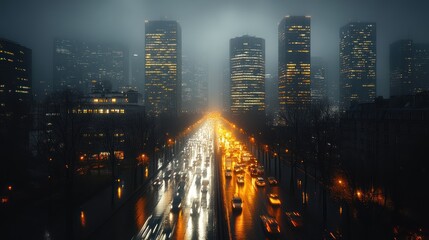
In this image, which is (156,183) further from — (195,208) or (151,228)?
(151,228)

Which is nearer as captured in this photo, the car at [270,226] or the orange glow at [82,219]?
the car at [270,226]

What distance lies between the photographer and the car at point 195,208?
79.9 ft

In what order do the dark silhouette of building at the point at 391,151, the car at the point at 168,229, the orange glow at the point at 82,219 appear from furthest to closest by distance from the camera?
the orange glow at the point at 82,219 → the dark silhouette of building at the point at 391,151 → the car at the point at 168,229

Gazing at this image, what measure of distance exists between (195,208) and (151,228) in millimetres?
5452

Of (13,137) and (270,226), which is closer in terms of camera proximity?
(270,226)

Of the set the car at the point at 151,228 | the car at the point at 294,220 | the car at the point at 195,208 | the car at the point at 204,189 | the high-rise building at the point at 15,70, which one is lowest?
the car at the point at 195,208

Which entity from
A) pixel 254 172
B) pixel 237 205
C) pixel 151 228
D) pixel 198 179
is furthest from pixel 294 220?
pixel 254 172

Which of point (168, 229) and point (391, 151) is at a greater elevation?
point (391, 151)

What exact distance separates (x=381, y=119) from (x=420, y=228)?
18.0 meters

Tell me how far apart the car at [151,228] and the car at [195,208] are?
2.59 metres

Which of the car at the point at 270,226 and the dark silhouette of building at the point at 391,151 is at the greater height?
the dark silhouette of building at the point at 391,151

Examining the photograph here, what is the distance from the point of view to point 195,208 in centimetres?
2567

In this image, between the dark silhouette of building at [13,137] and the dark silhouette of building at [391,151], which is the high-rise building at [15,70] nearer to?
the dark silhouette of building at [13,137]

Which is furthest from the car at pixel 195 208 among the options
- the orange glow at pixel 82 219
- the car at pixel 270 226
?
the orange glow at pixel 82 219
